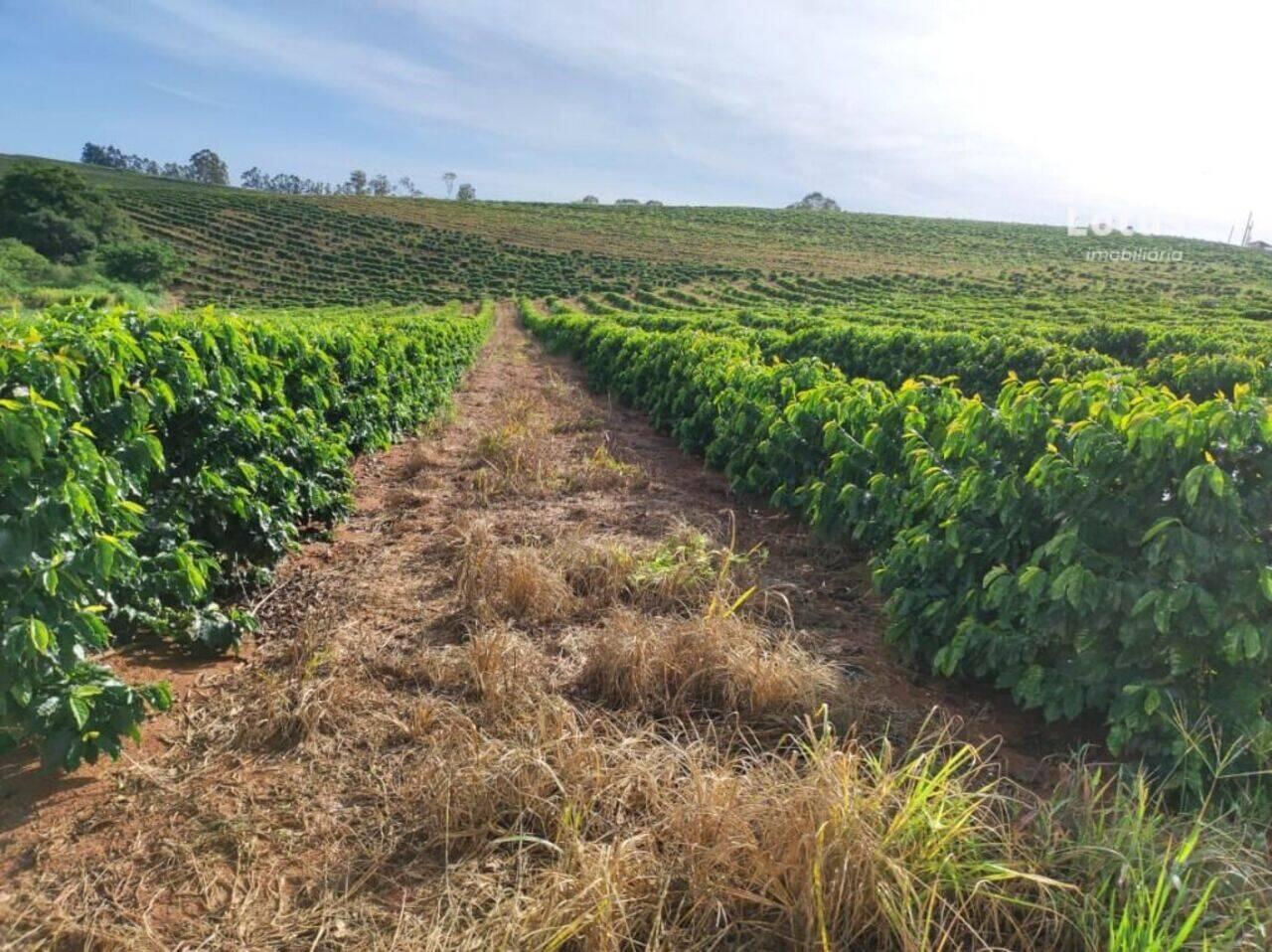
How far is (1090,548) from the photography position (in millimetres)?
2955

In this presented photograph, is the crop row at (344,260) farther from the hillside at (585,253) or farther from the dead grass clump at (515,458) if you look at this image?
the dead grass clump at (515,458)

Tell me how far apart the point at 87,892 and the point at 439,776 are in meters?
1.06

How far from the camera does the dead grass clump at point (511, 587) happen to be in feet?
13.6

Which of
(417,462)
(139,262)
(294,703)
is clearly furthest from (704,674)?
(139,262)

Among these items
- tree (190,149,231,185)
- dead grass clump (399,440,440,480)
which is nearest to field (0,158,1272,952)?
dead grass clump (399,440,440,480)

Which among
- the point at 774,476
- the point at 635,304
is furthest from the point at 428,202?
the point at 774,476

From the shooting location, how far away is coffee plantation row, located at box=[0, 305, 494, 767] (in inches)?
91.8

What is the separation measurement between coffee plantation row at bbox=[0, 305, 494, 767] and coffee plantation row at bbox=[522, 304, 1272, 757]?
11.3ft

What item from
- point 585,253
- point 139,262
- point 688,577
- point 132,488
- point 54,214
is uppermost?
point 585,253

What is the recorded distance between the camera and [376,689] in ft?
10.9

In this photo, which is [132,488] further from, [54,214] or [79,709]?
[54,214]

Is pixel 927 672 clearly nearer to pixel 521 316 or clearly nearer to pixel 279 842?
pixel 279 842

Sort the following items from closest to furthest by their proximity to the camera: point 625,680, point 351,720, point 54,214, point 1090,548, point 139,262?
point 1090,548 < point 351,720 < point 625,680 < point 139,262 < point 54,214

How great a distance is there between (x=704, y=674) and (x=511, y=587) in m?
1.41
